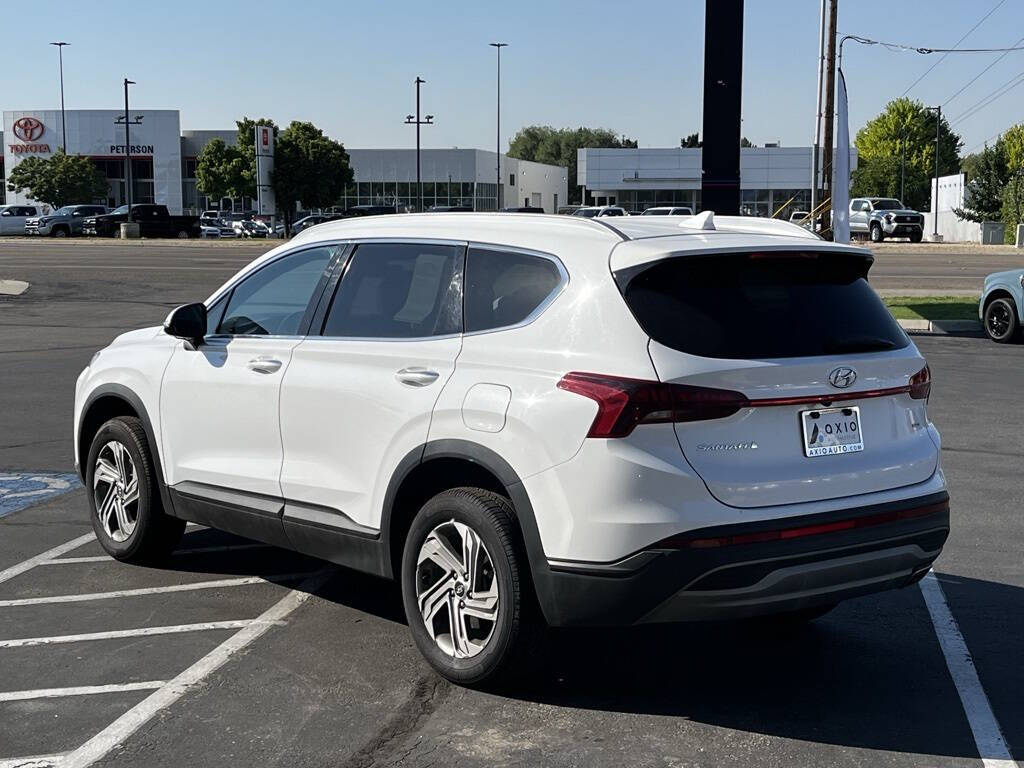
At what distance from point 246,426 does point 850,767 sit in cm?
303

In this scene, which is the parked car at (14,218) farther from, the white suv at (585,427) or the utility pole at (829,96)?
the white suv at (585,427)

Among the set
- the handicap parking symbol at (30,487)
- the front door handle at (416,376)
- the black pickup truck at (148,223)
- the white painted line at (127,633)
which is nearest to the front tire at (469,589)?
the front door handle at (416,376)

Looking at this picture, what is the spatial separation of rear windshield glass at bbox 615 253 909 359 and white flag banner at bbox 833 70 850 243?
16.3 meters

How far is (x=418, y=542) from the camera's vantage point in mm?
4855

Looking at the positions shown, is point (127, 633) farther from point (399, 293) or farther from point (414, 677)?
point (399, 293)

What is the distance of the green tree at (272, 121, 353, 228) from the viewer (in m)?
75.6

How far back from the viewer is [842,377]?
178 inches

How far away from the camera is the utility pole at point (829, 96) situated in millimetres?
24719

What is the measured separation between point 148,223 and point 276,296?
204 ft

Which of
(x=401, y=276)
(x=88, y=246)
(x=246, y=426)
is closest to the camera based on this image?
(x=401, y=276)

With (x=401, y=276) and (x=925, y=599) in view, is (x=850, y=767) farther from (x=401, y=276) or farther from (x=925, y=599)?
(x=401, y=276)

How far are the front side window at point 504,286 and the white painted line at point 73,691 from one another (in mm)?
1888

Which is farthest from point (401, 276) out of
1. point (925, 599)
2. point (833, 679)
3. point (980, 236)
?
point (980, 236)

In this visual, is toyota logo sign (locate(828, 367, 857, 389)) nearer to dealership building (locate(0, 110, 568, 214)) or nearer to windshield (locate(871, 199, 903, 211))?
windshield (locate(871, 199, 903, 211))
